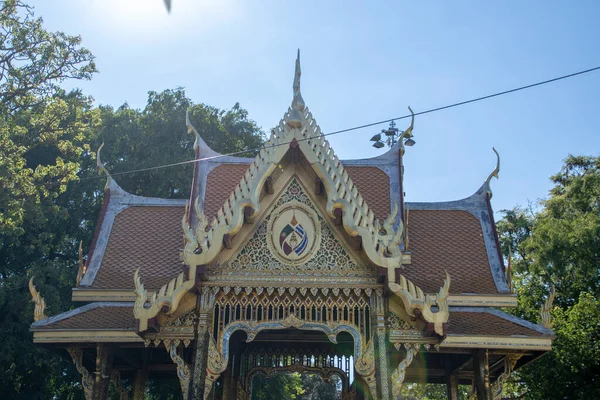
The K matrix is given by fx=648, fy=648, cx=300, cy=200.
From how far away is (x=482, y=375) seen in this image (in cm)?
1010

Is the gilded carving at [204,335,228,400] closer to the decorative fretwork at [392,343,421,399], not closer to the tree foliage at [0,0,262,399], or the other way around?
the decorative fretwork at [392,343,421,399]

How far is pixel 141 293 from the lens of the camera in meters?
9.15

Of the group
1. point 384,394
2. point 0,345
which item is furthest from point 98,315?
point 0,345

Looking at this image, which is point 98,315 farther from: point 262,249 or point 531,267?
point 531,267

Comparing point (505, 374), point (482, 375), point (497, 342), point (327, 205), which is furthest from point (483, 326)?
point (327, 205)

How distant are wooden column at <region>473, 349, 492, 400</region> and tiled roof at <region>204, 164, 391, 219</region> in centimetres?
347

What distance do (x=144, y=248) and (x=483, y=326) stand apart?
6403 millimetres

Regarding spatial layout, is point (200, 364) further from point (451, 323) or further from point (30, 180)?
point (30, 180)

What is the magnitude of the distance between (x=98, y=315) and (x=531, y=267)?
18736 mm

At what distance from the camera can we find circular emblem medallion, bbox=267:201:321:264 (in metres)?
9.62

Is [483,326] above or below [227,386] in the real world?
above

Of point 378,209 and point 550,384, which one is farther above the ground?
point 378,209

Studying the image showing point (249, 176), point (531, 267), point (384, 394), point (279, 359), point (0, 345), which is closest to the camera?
point (384, 394)

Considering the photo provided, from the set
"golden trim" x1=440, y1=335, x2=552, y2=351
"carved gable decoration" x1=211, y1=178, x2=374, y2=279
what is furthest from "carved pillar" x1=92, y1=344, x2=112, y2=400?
"golden trim" x1=440, y1=335, x2=552, y2=351
